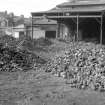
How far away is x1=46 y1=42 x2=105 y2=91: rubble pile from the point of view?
9.50m

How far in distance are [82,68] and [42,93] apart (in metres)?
2.82

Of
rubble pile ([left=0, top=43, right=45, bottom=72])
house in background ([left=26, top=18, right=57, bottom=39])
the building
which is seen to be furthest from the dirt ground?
house in background ([left=26, top=18, right=57, bottom=39])

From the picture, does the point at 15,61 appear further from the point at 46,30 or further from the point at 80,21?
the point at 46,30

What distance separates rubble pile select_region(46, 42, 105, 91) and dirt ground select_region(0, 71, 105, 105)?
364 millimetres

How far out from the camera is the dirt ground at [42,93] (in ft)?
25.4

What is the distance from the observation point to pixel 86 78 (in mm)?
9930

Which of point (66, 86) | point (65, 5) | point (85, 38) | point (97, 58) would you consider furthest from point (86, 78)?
point (65, 5)

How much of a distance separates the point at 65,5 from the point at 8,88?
2071 centimetres

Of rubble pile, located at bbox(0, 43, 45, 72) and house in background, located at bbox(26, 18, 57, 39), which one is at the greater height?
house in background, located at bbox(26, 18, 57, 39)

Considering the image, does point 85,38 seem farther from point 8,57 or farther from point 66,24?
point 8,57

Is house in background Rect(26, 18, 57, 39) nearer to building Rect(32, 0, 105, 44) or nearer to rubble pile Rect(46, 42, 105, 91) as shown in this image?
building Rect(32, 0, 105, 44)

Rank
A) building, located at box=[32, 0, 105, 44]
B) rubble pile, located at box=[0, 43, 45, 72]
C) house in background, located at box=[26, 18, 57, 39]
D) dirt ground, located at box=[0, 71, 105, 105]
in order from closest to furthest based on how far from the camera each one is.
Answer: dirt ground, located at box=[0, 71, 105, 105] < rubble pile, located at box=[0, 43, 45, 72] < building, located at box=[32, 0, 105, 44] < house in background, located at box=[26, 18, 57, 39]

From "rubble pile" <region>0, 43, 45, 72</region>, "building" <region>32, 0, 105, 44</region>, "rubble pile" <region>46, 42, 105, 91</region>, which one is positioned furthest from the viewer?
"building" <region>32, 0, 105, 44</region>

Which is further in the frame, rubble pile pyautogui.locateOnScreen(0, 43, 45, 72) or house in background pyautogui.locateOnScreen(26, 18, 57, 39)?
house in background pyautogui.locateOnScreen(26, 18, 57, 39)
